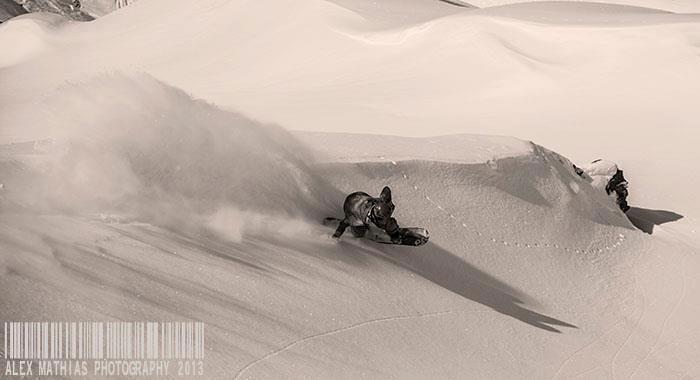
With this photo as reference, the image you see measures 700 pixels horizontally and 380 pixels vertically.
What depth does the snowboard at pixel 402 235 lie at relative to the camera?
19.2 ft

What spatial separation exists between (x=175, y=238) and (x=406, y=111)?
9332mm

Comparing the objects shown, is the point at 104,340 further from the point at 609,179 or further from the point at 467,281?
the point at 609,179

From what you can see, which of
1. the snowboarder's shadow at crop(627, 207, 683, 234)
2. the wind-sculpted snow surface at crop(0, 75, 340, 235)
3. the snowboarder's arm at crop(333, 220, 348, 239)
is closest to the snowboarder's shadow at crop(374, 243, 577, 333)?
A: the snowboarder's arm at crop(333, 220, 348, 239)

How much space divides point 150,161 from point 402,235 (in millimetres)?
1827

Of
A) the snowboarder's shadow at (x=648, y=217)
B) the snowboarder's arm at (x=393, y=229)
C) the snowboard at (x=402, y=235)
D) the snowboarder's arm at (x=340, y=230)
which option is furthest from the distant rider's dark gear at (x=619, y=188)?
the snowboarder's arm at (x=340, y=230)

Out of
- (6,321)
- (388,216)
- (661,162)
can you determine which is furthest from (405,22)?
(6,321)

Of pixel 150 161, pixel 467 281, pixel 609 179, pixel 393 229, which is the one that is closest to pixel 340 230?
pixel 393 229

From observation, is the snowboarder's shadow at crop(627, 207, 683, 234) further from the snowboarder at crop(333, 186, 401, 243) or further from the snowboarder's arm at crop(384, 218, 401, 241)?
the snowboarder at crop(333, 186, 401, 243)

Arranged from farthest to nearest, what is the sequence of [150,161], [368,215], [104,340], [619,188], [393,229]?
[619,188] → [393,229] → [368,215] → [150,161] → [104,340]

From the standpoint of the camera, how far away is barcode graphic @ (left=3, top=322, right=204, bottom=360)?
3574mm

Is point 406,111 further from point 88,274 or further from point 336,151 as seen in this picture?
point 88,274

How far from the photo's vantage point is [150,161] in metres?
5.36

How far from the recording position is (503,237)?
269 inches

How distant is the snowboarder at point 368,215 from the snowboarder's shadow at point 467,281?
24 centimetres
